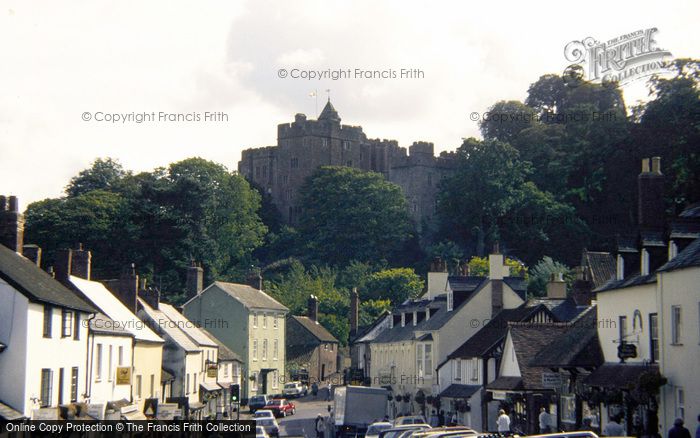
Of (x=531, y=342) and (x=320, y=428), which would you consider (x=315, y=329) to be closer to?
(x=320, y=428)

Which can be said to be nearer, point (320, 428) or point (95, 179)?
point (320, 428)

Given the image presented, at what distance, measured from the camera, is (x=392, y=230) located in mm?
140875

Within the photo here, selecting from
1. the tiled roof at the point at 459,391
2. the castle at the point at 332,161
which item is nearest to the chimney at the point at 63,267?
the tiled roof at the point at 459,391

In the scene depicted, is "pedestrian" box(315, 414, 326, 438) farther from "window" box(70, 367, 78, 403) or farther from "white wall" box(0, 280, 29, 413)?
"white wall" box(0, 280, 29, 413)

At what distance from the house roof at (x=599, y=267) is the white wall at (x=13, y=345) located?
24.9 metres

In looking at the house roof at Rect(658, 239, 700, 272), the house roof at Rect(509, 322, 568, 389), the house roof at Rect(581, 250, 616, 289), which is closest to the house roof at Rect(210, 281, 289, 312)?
the house roof at Rect(581, 250, 616, 289)

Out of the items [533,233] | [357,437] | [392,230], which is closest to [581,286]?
[357,437]

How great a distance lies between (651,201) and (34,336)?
20.7 metres

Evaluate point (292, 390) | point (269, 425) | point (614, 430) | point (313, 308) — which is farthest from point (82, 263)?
point (313, 308)

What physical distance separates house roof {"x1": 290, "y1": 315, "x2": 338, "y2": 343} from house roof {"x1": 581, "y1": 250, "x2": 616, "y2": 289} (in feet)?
170

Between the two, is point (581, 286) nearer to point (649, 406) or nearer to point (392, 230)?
point (649, 406)

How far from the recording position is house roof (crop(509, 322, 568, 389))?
45.5 meters

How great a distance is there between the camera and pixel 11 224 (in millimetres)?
42625

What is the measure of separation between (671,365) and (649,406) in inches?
60.4
